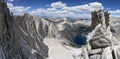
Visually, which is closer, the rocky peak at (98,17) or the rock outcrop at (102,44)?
the rock outcrop at (102,44)

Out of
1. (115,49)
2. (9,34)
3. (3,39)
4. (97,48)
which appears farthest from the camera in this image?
(9,34)

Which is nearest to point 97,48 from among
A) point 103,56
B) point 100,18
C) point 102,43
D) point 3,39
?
point 102,43

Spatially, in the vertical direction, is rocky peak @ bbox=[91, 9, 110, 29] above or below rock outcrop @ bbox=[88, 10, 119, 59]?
above

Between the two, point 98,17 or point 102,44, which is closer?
point 102,44

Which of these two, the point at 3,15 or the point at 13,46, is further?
the point at 13,46

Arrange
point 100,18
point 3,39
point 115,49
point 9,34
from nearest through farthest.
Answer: point 115,49 → point 100,18 → point 3,39 → point 9,34

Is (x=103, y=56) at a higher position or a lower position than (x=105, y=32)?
lower

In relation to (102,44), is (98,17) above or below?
above

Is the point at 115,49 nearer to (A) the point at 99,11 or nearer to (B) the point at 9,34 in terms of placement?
(A) the point at 99,11

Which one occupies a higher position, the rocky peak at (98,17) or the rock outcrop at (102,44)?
the rocky peak at (98,17)

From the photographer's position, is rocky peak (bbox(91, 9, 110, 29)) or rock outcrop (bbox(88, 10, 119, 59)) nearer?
rock outcrop (bbox(88, 10, 119, 59))

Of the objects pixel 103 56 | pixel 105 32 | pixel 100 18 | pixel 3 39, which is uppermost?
pixel 3 39
